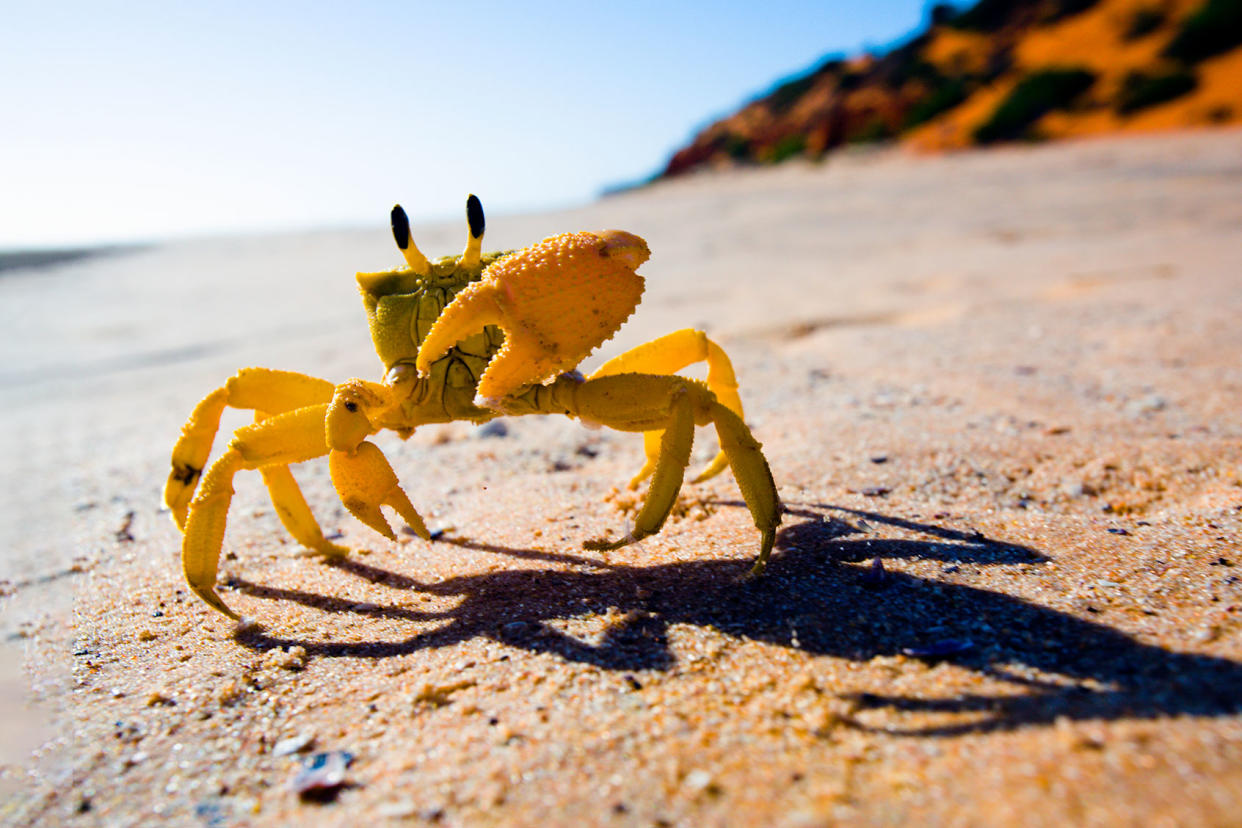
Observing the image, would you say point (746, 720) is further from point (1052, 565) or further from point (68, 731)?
point (68, 731)

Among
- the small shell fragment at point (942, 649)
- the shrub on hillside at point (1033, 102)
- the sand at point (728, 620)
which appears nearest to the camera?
the sand at point (728, 620)

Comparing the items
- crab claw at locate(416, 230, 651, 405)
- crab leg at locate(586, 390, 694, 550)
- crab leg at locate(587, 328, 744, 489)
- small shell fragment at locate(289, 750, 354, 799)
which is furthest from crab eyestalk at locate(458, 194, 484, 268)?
small shell fragment at locate(289, 750, 354, 799)

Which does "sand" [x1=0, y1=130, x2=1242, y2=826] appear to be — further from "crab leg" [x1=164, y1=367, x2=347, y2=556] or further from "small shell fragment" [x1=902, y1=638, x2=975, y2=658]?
"crab leg" [x1=164, y1=367, x2=347, y2=556]

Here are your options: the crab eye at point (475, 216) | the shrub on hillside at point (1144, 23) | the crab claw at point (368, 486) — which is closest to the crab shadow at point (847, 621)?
the crab claw at point (368, 486)

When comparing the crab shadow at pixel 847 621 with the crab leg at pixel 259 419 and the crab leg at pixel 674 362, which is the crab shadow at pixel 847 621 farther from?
the crab leg at pixel 674 362

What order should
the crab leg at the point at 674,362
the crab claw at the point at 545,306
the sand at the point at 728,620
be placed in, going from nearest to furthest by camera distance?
the sand at the point at 728,620, the crab claw at the point at 545,306, the crab leg at the point at 674,362

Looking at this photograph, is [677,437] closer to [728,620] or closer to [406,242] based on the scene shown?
[728,620]

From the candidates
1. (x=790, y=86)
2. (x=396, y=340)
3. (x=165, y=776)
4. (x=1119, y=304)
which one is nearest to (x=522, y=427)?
(x=396, y=340)
